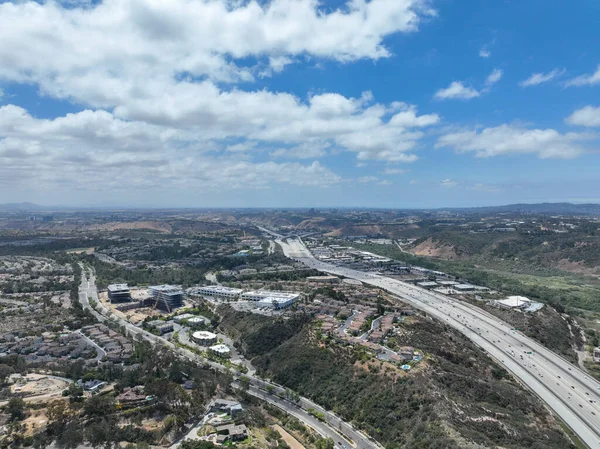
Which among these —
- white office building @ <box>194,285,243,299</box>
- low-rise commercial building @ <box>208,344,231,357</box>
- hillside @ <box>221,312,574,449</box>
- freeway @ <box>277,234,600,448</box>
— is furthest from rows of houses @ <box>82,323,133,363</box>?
freeway @ <box>277,234,600,448</box>

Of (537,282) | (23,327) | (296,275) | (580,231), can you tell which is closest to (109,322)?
(23,327)

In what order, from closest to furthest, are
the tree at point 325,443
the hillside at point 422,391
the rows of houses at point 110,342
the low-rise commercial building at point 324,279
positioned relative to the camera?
the hillside at point 422,391 → the tree at point 325,443 → the rows of houses at point 110,342 → the low-rise commercial building at point 324,279

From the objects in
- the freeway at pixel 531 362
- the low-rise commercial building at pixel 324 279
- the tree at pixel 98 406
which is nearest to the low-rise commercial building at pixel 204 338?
the tree at pixel 98 406

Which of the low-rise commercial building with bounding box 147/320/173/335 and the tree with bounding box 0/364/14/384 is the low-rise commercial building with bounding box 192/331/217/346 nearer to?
the low-rise commercial building with bounding box 147/320/173/335

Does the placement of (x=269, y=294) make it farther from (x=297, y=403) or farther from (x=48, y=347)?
(x=297, y=403)

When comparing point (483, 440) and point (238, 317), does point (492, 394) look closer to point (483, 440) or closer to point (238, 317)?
point (483, 440)

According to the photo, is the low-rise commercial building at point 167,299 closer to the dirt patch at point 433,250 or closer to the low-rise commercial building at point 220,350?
the low-rise commercial building at point 220,350

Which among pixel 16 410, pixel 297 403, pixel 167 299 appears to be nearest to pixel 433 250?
pixel 167 299
